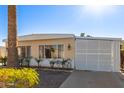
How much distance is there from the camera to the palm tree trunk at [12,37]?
13172 mm

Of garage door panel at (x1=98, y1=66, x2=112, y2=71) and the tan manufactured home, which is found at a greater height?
the tan manufactured home

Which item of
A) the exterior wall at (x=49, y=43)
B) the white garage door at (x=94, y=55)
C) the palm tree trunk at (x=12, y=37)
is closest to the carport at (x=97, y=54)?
the white garage door at (x=94, y=55)

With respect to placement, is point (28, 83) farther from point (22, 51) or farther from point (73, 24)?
point (22, 51)

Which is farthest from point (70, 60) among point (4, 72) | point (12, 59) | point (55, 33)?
point (4, 72)

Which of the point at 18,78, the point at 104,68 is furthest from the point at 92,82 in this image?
the point at 104,68

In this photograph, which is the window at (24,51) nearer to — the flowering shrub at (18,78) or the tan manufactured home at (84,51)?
the tan manufactured home at (84,51)

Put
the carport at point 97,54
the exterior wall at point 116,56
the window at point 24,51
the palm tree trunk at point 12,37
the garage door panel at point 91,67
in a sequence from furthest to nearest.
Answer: the window at point 24,51 < the garage door panel at point 91,67 < the carport at point 97,54 < the exterior wall at point 116,56 < the palm tree trunk at point 12,37

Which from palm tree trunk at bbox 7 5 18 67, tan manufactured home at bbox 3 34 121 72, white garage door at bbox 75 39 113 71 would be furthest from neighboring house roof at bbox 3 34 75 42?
palm tree trunk at bbox 7 5 18 67

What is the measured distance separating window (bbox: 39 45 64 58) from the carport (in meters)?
1.56

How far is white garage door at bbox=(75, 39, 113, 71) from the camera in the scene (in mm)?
19438

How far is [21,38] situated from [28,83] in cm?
1461

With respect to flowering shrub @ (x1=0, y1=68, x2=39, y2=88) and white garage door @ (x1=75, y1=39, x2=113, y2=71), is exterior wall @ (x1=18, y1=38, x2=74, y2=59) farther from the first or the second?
flowering shrub @ (x1=0, y1=68, x2=39, y2=88)

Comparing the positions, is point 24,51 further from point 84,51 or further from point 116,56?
point 116,56

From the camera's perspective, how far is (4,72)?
8.42m
